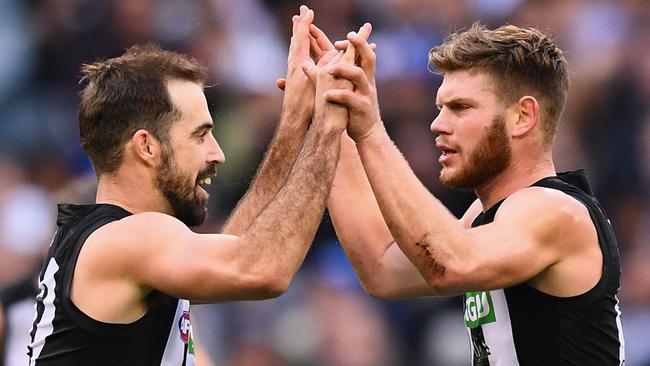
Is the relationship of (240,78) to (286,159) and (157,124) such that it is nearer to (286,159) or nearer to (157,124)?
(286,159)

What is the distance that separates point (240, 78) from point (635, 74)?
306cm

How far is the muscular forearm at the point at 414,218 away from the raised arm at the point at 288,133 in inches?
30.1

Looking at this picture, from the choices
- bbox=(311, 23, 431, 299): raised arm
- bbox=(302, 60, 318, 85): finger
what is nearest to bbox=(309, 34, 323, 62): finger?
bbox=(311, 23, 431, 299): raised arm

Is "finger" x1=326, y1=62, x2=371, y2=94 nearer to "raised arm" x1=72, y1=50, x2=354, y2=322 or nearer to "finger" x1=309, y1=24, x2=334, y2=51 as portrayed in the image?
"raised arm" x1=72, y1=50, x2=354, y2=322

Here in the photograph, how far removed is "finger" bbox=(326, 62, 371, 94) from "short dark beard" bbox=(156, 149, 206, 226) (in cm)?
75

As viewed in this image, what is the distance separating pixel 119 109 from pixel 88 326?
89 cm

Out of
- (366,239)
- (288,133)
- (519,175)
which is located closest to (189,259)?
(288,133)

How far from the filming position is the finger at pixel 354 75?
14.3 feet

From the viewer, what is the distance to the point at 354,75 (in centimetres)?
437

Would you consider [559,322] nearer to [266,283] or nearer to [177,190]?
[266,283]

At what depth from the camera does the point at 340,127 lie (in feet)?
14.3

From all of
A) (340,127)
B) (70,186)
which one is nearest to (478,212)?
(340,127)

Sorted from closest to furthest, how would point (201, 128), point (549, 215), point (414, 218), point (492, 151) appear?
point (414, 218) → point (549, 215) → point (201, 128) → point (492, 151)

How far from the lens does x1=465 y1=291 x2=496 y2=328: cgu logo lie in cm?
454
